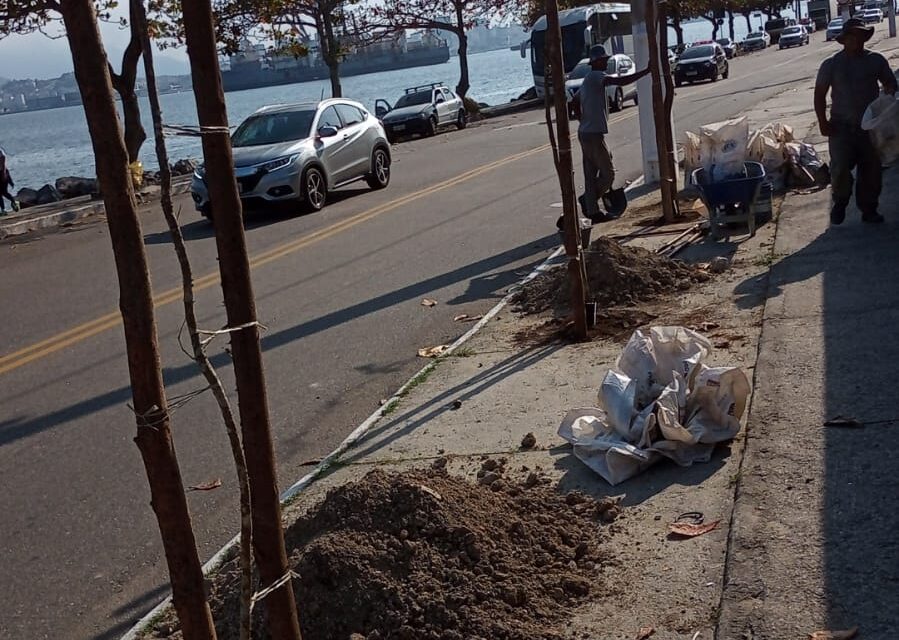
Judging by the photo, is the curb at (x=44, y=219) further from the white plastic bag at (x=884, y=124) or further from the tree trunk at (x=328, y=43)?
the tree trunk at (x=328, y=43)

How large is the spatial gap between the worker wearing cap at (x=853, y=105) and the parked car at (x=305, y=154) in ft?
31.6

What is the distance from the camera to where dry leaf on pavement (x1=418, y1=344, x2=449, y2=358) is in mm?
8867

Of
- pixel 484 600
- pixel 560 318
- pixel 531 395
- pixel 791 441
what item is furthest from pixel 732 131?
pixel 484 600

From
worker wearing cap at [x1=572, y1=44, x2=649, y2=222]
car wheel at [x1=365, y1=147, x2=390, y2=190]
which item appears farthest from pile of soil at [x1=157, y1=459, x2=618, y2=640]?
car wheel at [x1=365, y1=147, x2=390, y2=190]

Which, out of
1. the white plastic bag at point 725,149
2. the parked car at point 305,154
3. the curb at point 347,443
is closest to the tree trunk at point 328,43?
the parked car at point 305,154

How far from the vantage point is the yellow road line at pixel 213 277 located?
10.1 meters

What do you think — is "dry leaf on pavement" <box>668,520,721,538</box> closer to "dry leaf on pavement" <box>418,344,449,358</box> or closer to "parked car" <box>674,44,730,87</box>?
"dry leaf on pavement" <box>418,344,449,358</box>

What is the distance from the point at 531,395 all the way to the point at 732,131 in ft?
18.9

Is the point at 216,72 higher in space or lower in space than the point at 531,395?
higher

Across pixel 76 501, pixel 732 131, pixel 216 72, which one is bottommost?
pixel 76 501

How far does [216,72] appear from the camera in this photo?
2.77 meters

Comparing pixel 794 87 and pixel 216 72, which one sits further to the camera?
pixel 794 87

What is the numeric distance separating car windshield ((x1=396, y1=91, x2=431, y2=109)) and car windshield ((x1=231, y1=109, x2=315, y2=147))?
57.9ft

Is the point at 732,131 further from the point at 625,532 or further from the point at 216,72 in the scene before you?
the point at 216,72
